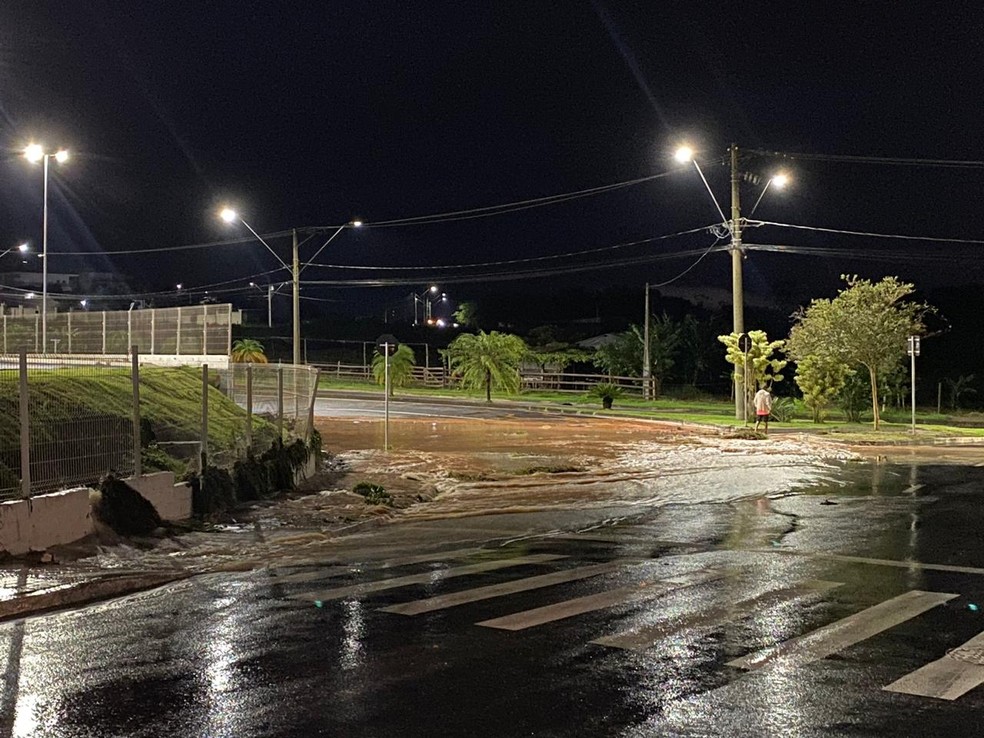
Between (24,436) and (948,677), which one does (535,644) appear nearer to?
(948,677)

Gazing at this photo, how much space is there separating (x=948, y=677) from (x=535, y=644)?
2752 millimetres

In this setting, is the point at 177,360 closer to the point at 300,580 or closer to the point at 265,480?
the point at 265,480

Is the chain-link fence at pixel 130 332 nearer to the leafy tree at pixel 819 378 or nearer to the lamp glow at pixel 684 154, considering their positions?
the lamp glow at pixel 684 154

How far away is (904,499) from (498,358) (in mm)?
34711

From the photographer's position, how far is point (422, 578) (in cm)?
999

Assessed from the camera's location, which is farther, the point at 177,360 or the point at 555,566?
the point at 177,360

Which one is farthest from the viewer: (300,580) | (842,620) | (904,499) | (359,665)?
(904,499)

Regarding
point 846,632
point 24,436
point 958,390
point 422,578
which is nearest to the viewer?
point 846,632

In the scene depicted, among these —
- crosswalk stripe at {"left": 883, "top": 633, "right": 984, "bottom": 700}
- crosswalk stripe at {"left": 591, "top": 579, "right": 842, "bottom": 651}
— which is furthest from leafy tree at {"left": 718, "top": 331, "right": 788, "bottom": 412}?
crosswalk stripe at {"left": 883, "top": 633, "right": 984, "bottom": 700}

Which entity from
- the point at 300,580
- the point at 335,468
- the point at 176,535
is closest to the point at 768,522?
the point at 300,580

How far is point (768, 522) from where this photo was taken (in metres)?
13.7

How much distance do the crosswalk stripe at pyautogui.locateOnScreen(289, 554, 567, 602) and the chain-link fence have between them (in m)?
17.2

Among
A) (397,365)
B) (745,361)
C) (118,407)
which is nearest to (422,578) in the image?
(118,407)

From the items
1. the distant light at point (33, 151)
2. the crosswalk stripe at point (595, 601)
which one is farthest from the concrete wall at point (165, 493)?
the distant light at point (33, 151)
